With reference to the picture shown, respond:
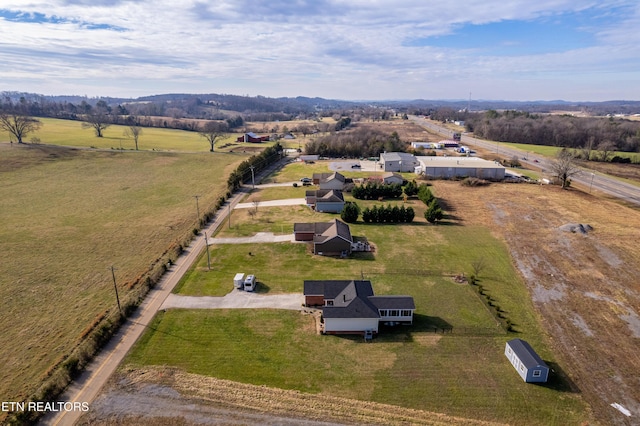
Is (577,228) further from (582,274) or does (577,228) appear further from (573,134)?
(573,134)

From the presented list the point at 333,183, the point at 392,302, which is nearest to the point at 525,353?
the point at 392,302

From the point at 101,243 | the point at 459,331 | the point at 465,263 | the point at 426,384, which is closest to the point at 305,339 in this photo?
the point at 426,384

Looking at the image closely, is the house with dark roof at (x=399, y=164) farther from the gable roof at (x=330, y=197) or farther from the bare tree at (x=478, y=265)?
the bare tree at (x=478, y=265)

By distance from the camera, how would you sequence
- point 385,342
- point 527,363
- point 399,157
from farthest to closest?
point 399,157, point 385,342, point 527,363

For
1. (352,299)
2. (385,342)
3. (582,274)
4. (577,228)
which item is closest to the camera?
(385,342)

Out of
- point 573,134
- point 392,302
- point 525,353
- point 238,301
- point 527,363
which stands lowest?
point 238,301

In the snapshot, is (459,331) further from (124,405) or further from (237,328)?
(124,405)

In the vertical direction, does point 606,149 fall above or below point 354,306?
above
